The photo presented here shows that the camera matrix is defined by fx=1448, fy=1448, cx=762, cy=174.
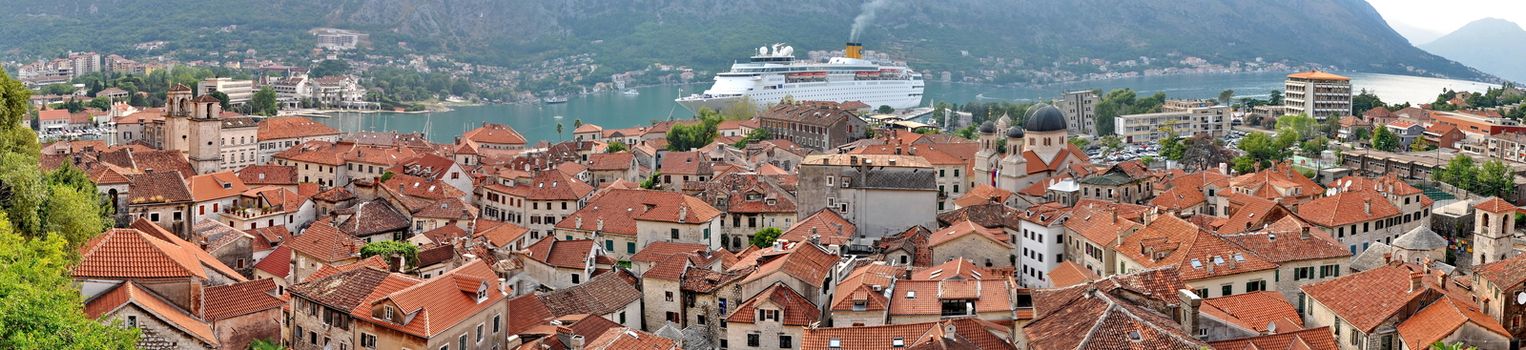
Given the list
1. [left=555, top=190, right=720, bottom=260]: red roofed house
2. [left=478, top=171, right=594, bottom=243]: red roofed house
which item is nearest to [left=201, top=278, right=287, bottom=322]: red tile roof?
[left=555, top=190, right=720, bottom=260]: red roofed house

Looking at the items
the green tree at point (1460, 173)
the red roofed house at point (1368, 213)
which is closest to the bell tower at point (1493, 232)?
the red roofed house at point (1368, 213)

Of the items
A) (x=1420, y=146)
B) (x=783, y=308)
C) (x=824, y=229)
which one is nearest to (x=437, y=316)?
(x=783, y=308)

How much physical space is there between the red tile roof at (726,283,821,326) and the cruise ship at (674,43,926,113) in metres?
70.5

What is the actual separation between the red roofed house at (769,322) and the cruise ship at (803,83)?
232 ft

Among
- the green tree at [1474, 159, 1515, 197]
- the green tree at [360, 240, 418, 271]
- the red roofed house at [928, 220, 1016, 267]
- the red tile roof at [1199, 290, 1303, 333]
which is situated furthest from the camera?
the green tree at [1474, 159, 1515, 197]

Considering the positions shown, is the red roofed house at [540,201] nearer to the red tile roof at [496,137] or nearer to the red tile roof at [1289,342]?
the red tile roof at [496,137]

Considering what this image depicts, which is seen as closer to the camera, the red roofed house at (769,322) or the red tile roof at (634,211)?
the red roofed house at (769,322)

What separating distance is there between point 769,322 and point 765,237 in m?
9.26

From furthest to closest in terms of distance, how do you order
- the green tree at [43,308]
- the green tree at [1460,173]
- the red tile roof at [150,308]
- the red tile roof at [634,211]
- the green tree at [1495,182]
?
the green tree at [1460,173] → the green tree at [1495,182] → the red tile roof at [634,211] → the red tile roof at [150,308] → the green tree at [43,308]

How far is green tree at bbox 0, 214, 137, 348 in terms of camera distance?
46.7 ft

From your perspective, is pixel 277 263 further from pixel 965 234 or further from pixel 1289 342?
pixel 1289 342

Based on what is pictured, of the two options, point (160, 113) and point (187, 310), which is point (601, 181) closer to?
point (160, 113)

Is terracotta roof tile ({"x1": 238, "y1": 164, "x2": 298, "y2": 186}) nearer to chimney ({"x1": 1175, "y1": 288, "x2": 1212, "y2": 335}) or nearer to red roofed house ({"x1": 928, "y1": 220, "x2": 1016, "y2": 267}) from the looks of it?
red roofed house ({"x1": 928, "y1": 220, "x2": 1016, "y2": 267})

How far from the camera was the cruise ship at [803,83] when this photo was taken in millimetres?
97750
